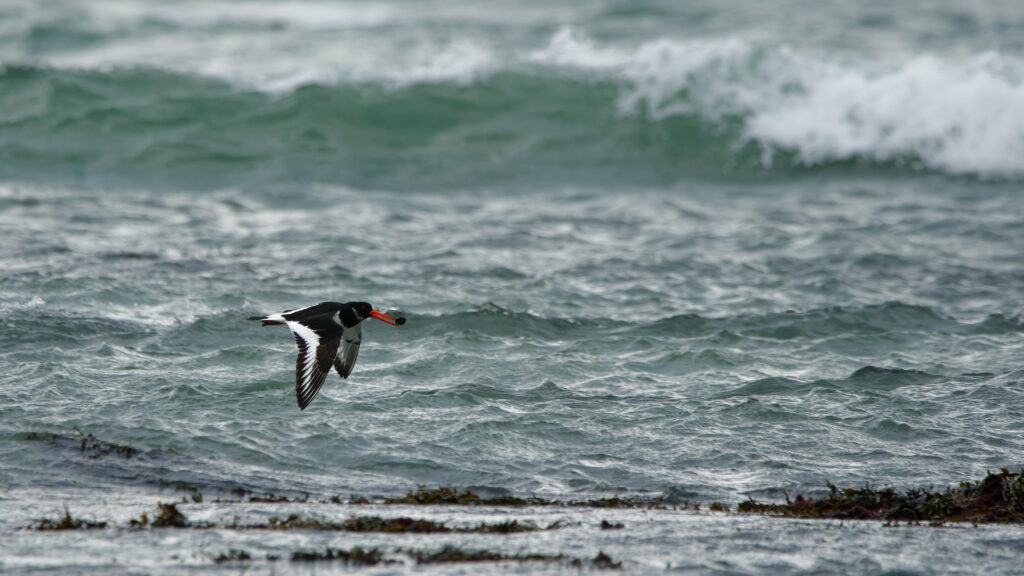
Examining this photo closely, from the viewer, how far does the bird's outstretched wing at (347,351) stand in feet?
25.4

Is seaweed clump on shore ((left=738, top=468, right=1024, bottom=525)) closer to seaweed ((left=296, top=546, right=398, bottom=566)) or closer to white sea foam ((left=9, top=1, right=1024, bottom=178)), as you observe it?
seaweed ((left=296, top=546, right=398, bottom=566))

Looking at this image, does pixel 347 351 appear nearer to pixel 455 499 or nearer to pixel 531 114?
pixel 455 499

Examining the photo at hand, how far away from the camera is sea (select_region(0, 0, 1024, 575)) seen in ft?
19.7

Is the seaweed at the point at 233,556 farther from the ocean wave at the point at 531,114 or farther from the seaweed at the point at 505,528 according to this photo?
the ocean wave at the point at 531,114

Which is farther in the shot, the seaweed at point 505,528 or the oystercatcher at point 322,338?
the oystercatcher at point 322,338

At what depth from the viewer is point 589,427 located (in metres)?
7.52

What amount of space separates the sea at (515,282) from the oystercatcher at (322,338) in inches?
11.0

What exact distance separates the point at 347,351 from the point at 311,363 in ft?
1.65

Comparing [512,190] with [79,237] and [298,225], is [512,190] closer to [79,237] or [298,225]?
[298,225]

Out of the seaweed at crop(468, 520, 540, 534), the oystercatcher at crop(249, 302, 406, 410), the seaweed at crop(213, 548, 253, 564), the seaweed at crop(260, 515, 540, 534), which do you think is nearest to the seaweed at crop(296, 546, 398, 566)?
the seaweed at crop(213, 548, 253, 564)

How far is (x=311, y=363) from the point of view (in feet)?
24.1

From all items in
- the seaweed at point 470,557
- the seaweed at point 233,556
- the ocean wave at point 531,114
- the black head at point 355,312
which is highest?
the ocean wave at point 531,114

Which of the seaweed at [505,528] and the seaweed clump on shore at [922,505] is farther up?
the seaweed at [505,528]

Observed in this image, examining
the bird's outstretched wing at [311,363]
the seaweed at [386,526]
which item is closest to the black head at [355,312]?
the bird's outstretched wing at [311,363]
